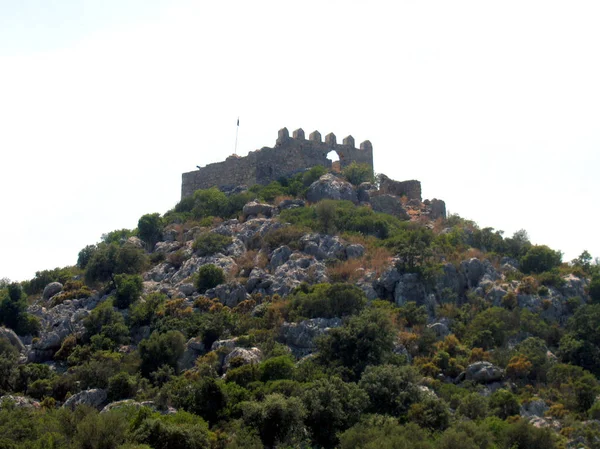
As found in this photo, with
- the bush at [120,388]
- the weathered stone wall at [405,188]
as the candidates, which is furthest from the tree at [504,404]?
the weathered stone wall at [405,188]

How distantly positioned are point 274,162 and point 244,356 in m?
26.0

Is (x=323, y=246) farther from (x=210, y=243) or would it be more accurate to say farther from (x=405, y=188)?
(x=405, y=188)

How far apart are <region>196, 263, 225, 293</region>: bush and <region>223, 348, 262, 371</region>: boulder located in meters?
8.00

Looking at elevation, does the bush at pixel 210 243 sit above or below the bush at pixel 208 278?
above

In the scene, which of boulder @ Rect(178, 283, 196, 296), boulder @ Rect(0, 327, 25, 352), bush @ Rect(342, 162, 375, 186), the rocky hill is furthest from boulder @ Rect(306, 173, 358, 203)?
boulder @ Rect(0, 327, 25, 352)

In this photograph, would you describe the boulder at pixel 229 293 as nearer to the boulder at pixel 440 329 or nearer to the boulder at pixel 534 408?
the boulder at pixel 440 329

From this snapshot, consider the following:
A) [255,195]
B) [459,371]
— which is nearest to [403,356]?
[459,371]

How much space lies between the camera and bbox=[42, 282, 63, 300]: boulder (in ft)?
186

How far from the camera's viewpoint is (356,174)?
67.3 metres

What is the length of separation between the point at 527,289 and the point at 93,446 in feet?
87.7

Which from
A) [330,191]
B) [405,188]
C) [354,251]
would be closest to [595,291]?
[354,251]

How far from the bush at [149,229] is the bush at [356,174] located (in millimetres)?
13212

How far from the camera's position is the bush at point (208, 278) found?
53312 millimetres

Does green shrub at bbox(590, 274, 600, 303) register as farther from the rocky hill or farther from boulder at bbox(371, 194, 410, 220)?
boulder at bbox(371, 194, 410, 220)
